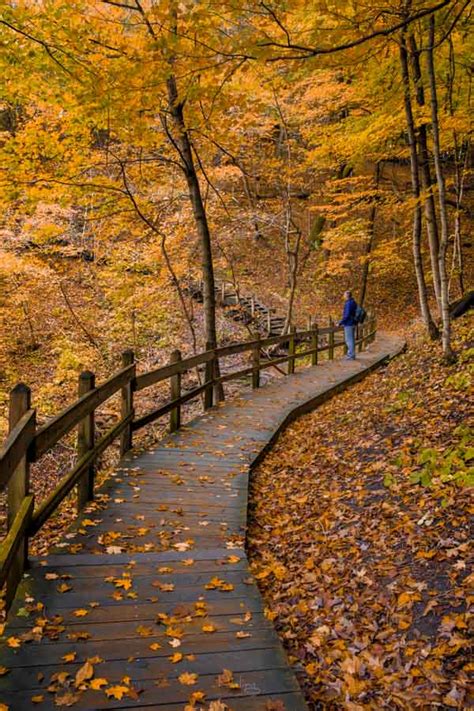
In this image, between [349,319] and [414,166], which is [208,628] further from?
[349,319]

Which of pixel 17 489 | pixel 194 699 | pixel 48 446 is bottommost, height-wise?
pixel 194 699

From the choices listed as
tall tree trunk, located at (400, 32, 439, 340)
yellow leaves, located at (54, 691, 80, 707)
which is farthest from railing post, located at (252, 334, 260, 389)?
yellow leaves, located at (54, 691, 80, 707)

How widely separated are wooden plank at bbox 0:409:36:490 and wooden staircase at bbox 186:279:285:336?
18667 millimetres

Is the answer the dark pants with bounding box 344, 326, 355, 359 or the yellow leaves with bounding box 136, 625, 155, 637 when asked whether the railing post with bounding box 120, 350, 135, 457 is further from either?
the dark pants with bounding box 344, 326, 355, 359

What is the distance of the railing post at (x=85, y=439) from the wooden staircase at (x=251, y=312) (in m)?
17.1

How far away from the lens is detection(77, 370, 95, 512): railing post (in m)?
5.37

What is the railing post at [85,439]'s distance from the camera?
5.37m

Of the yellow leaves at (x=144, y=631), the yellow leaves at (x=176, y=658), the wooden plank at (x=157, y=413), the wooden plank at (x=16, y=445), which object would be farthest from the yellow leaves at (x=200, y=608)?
the wooden plank at (x=157, y=413)

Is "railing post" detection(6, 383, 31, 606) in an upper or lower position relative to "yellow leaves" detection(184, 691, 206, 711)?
upper

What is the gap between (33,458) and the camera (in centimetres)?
403

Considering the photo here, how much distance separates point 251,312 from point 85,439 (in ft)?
61.0

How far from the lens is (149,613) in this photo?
3.63m

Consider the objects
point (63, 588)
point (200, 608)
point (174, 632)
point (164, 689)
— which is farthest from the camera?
point (63, 588)

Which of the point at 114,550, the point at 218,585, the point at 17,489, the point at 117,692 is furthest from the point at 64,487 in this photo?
the point at 117,692
